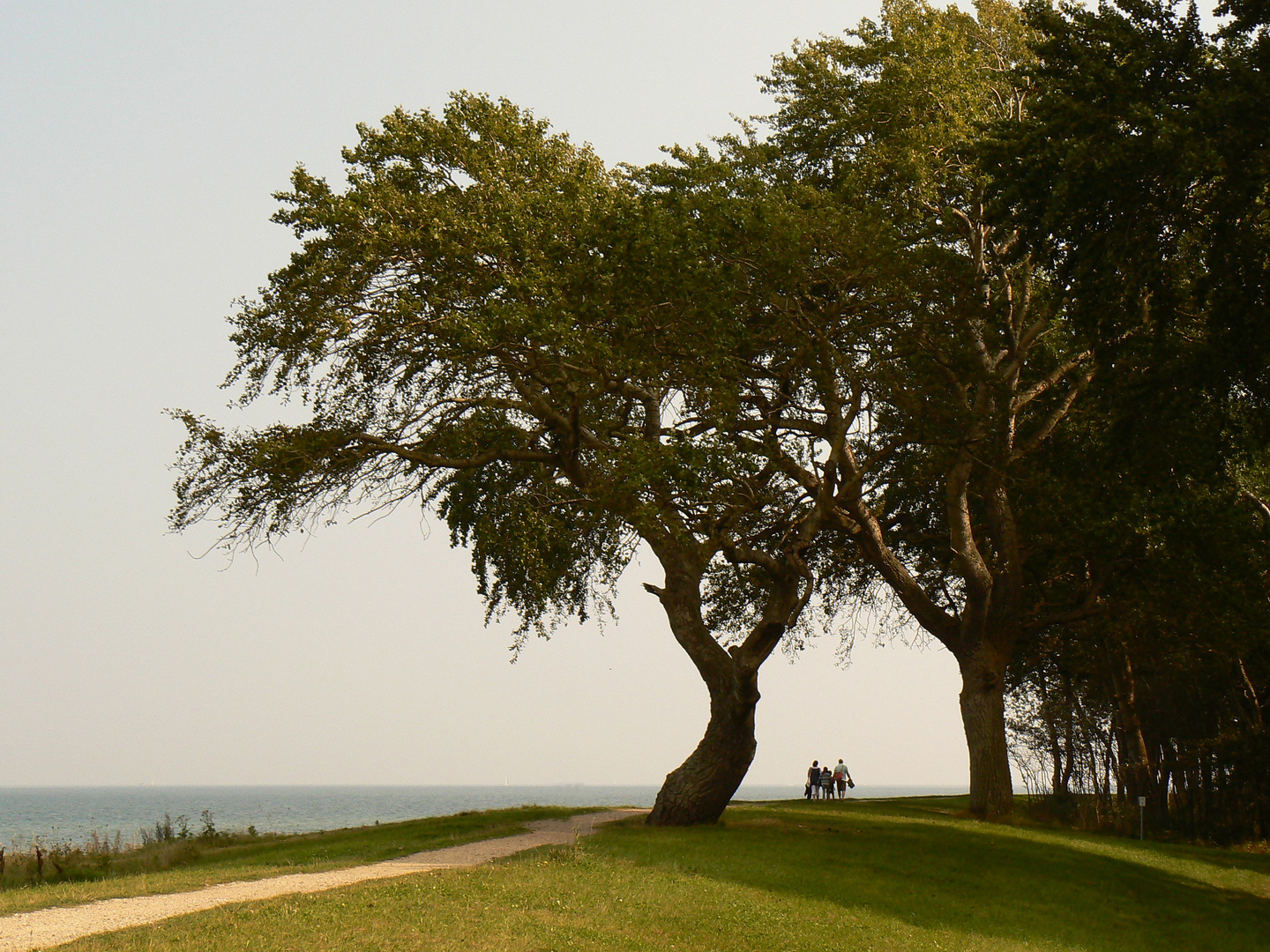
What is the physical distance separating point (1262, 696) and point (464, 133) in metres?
26.7

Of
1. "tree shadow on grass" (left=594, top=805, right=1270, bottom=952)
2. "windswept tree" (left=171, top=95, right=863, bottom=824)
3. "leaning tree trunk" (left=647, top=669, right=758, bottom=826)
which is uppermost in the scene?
"windswept tree" (left=171, top=95, right=863, bottom=824)

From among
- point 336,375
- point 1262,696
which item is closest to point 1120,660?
point 1262,696

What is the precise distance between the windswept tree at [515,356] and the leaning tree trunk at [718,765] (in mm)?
37

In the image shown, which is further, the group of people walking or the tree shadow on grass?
the group of people walking

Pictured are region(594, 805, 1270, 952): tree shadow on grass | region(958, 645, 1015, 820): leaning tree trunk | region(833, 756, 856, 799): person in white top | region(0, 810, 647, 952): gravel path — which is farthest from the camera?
region(833, 756, 856, 799): person in white top

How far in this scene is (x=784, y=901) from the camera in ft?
43.2

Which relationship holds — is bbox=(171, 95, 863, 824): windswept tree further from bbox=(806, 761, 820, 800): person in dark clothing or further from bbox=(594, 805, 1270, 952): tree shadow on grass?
bbox=(806, 761, 820, 800): person in dark clothing

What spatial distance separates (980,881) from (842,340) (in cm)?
1003

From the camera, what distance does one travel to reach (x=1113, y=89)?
1397 cm

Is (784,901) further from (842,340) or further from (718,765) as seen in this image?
(842,340)

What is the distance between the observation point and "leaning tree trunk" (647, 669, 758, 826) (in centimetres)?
1962

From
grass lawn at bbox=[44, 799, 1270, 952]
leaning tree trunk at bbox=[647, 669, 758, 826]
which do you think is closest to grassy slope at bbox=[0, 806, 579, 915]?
grass lawn at bbox=[44, 799, 1270, 952]

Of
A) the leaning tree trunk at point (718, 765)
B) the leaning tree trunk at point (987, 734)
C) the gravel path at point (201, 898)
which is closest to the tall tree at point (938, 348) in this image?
the leaning tree trunk at point (987, 734)

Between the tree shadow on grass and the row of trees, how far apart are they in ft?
9.38
